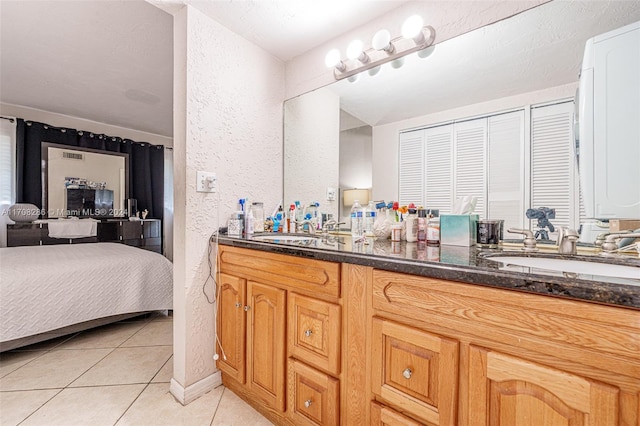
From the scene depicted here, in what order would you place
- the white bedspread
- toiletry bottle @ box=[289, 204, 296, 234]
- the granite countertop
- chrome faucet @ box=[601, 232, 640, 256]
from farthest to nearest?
toiletry bottle @ box=[289, 204, 296, 234]
the white bedspread
chrome faucet @ box=[601, 232, 640, 256]
the granite countertop

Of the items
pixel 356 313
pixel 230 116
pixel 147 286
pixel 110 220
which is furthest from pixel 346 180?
pixel 110 220

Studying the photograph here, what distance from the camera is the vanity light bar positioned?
57.6 inches

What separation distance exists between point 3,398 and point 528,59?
3.10m

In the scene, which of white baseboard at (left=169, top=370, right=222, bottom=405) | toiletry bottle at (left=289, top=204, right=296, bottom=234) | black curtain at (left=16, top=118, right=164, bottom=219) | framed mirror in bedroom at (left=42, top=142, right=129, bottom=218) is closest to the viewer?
white baseboard at (left=169, top=370, right=222, bottom=405)

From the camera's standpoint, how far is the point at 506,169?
1.33 meters

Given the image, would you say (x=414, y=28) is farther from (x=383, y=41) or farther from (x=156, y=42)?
(x=156, y=42)

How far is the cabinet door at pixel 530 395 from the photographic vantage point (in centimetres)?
61

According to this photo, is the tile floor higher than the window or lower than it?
lower

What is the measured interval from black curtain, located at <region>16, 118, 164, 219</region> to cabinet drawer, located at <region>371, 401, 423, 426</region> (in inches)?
183

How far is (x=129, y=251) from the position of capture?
8.91 feet

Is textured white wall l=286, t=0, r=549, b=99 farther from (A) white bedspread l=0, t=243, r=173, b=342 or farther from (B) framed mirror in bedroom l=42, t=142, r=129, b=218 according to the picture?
(B) framed mirror in bedroom l=42, t=142, r=129, b=218

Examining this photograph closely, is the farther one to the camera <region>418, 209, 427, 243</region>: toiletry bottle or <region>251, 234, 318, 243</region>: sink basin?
<region>251, 234, 318, 243</region>: sink basin

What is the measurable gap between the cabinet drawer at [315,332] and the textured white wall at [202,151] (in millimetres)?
679

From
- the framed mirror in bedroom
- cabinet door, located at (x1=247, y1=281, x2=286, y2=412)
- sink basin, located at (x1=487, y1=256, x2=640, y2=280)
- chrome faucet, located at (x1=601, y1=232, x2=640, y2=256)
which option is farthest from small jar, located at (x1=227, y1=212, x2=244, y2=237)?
the framed mirror in bedroom
